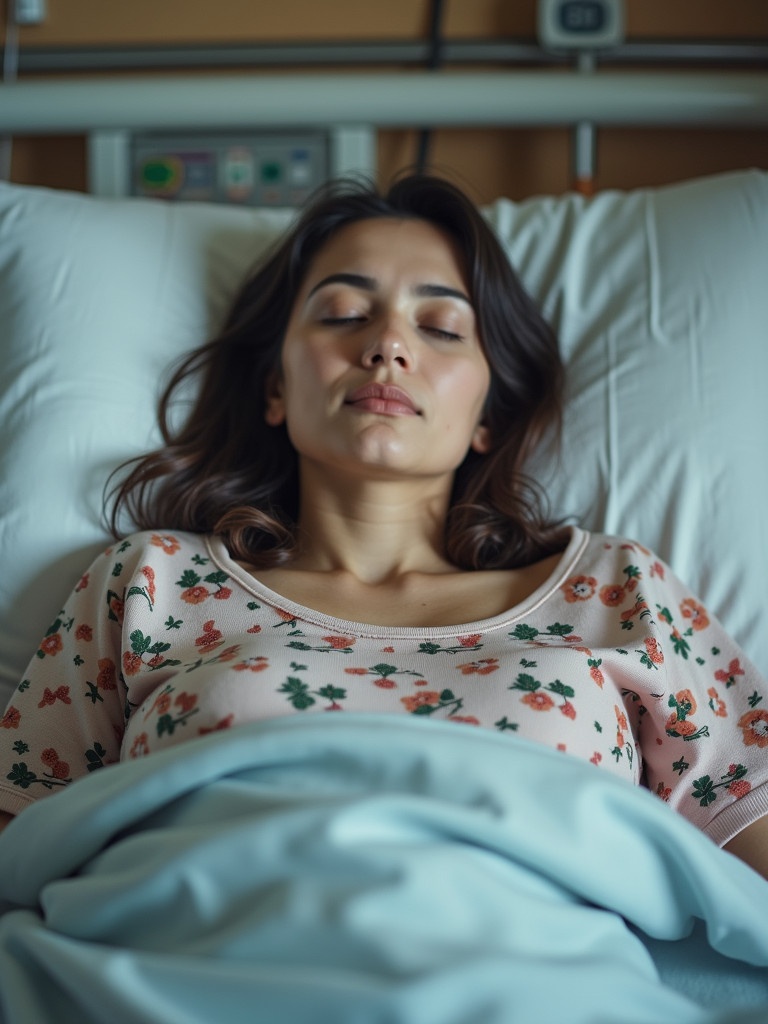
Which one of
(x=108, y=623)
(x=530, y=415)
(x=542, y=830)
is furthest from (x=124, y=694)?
(x=530, y=415)

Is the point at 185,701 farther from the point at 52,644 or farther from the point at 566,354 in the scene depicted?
the point at 566,354

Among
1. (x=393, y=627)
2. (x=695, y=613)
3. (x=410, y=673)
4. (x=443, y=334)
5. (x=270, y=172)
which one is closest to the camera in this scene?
(x=410, y=673)

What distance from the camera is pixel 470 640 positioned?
47.1 inches

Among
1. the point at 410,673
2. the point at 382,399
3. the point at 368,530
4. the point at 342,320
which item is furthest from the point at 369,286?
the point at 410,673

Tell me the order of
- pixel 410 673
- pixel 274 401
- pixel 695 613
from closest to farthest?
pixel 410 673, pixel 695 613, pixel 274 401

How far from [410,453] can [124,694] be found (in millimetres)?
430

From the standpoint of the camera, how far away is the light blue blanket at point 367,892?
739 millimetres

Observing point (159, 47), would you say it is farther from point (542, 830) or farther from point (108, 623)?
point (542, 830)

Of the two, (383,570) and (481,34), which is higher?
(481,34)

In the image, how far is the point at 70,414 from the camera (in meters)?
1.47

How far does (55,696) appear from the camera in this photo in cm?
123

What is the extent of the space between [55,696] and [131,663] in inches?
4.9

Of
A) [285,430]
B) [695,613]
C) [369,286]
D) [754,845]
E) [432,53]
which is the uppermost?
[432,53]

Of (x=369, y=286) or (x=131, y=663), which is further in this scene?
(x=369, y=286)
